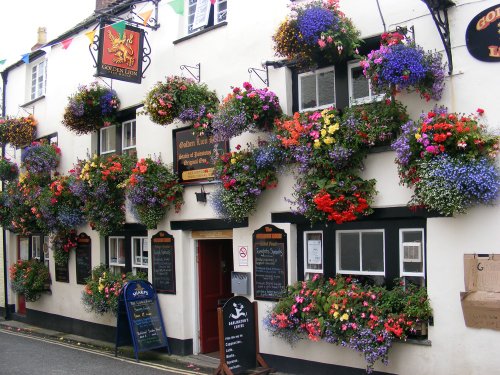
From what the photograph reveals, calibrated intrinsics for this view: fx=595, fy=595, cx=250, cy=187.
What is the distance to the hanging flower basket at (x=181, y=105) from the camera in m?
9.80

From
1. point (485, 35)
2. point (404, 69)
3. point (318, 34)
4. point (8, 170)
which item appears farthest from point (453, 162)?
point (8, 170)

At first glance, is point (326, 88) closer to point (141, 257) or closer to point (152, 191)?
point (152, 191)

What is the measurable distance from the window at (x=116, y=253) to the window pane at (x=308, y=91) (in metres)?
5.59

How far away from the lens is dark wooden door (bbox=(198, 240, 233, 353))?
35.8 feet

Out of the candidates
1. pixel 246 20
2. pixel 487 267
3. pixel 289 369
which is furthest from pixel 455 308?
pixel 246 20

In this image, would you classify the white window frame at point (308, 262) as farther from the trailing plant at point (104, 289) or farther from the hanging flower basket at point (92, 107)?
the hanging flower basket at point (92, 107)

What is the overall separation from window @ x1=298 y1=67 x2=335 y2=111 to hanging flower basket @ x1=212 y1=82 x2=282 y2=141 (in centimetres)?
45

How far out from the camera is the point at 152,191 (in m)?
10.6

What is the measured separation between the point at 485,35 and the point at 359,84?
1.92m

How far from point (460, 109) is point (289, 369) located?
4486 millimetres

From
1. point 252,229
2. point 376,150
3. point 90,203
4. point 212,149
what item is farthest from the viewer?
point 90,203

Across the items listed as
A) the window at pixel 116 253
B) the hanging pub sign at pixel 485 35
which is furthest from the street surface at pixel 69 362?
the hanging pub sign at pixel 485 35

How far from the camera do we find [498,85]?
271 inches

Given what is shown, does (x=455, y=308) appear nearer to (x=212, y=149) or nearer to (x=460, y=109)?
(x=460, y=109)
